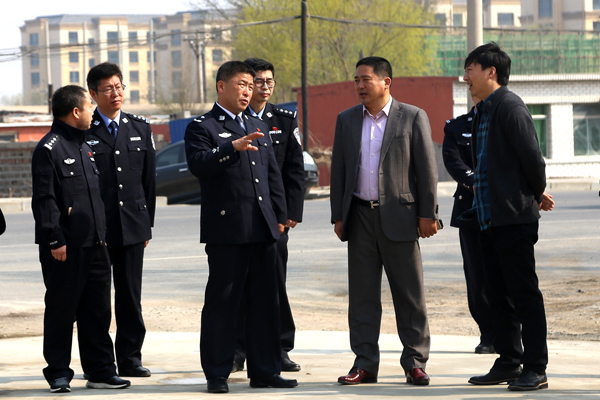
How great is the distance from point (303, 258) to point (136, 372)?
21.9 feet

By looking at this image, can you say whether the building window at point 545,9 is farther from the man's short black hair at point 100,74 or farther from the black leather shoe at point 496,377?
the black leather shoe at point 496,377

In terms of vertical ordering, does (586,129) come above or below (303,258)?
above

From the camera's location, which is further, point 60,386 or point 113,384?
point 113,384

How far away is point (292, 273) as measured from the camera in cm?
1130

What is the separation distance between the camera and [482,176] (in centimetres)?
553

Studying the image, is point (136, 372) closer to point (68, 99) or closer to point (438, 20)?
point (68, 99)

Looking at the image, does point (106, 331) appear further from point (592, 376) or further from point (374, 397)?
point (592, 376)

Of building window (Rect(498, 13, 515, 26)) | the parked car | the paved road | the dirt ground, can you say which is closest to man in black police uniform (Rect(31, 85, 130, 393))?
the dirt ground

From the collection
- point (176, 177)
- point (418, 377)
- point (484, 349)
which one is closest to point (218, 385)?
point (418, 377)

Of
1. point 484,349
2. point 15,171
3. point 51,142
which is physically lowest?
point 484,349

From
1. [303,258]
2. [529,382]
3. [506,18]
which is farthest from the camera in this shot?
[506,18]

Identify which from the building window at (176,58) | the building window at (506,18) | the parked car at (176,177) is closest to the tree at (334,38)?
the parked car at (176,177)

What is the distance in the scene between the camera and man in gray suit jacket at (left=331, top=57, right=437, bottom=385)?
18.7 ft

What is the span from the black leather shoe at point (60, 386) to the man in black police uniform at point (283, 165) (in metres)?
1.26
